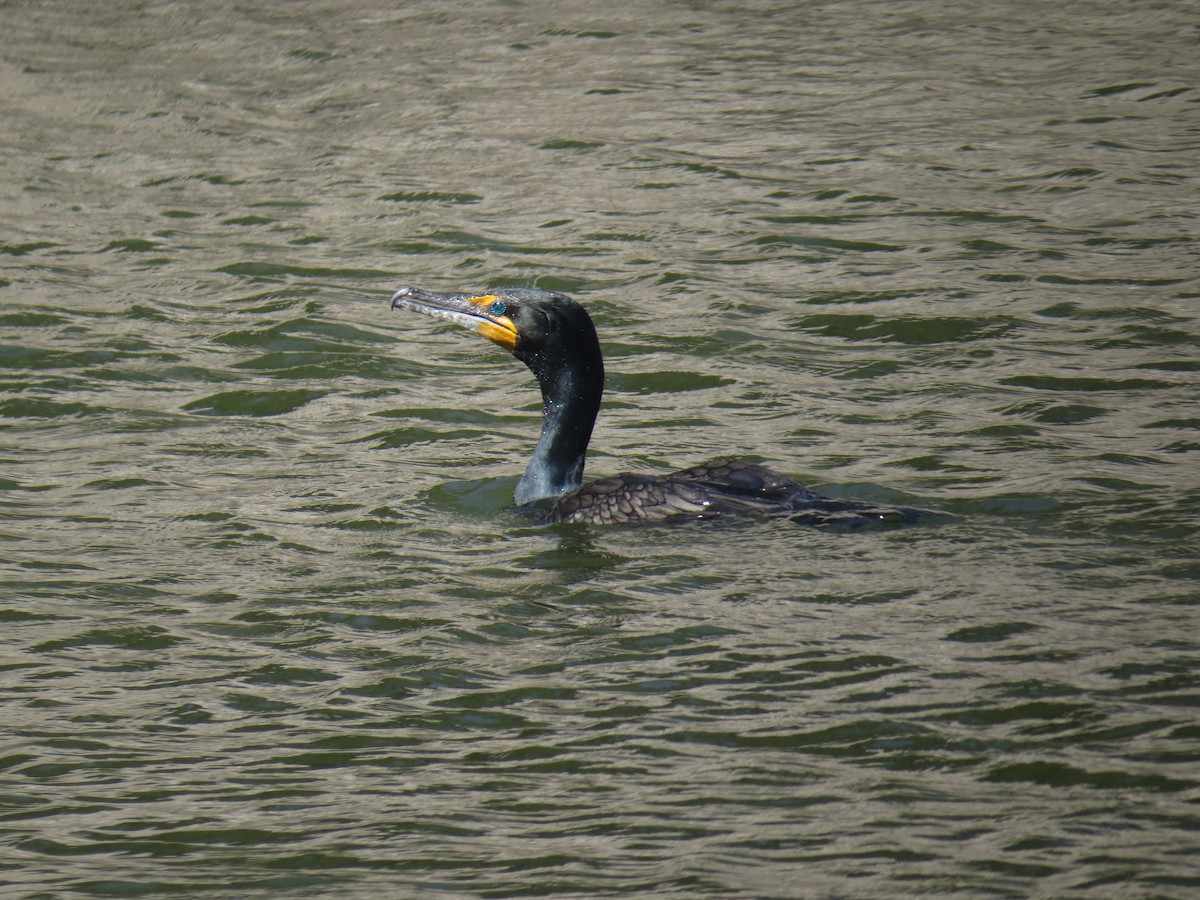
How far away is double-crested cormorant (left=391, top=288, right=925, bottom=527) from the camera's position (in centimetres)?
759

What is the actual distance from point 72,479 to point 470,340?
3030mm

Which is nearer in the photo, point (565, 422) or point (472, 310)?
point (565, 422)

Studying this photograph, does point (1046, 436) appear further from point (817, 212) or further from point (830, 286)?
point (817, 212)

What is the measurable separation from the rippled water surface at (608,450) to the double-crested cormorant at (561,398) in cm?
22

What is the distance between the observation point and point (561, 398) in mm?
8031

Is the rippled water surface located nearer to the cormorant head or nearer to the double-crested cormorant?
the double-crested cormorant

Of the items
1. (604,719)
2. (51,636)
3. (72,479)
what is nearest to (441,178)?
(72,479)

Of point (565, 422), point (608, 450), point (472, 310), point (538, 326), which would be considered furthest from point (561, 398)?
point (608, 450)

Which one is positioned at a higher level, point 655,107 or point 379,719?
point 655,107

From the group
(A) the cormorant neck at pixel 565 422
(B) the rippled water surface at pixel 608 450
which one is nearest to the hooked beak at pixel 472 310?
(A) the cormorant neck at pixel 565 422

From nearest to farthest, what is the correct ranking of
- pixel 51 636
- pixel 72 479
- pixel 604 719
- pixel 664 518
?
pixel 604 719 < pixel 51 636 < pixel 664 518 < pixel 72 479

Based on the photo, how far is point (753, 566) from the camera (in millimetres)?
6918

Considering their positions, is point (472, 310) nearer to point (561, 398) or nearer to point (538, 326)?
point (538, 326)

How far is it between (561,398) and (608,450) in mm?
915
